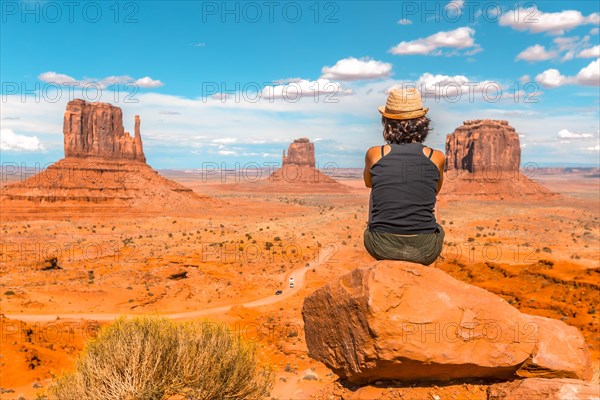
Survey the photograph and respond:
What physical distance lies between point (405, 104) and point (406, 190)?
818 millimetres

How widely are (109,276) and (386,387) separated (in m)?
23.6

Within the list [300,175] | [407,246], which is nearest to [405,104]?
[407,246]

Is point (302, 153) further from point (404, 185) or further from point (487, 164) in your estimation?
point (404, 185)

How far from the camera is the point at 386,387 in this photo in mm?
4199

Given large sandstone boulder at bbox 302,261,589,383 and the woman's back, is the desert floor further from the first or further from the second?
the woman's back

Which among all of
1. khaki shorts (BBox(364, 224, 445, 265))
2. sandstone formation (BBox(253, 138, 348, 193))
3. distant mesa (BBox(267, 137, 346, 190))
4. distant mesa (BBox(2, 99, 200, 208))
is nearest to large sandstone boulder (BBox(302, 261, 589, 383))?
khaki shorts (BBox(364, 224, 445, 265))

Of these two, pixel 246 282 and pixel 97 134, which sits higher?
pixel 97 134

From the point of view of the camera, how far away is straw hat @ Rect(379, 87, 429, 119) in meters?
4.07

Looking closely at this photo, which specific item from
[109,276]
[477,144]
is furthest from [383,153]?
[477,144]

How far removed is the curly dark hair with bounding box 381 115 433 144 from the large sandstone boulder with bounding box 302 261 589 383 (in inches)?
47.5

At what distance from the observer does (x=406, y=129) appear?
4.17 meters

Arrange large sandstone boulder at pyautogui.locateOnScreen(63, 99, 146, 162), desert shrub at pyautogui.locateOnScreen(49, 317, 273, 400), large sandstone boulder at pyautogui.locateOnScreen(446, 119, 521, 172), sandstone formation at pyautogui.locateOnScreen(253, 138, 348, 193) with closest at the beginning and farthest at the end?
desert shrub at pyautogui.locateOnScreen(49, 317, 273, 400) → large sandstone boulder at pyautogui.locateOnScreen(63, 99, 146, 162) → large sandstone boulder at pyautogui.locateOnScreen(446, 119, 521, 172) → sandstone formation at pyautogui.locateOnScreen(253, 138, 348, 193)

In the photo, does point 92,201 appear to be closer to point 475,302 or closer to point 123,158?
point 123,158

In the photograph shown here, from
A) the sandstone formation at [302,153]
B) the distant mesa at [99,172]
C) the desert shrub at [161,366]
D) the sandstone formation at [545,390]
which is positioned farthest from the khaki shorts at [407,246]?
the sandstone formation at [302,153]
